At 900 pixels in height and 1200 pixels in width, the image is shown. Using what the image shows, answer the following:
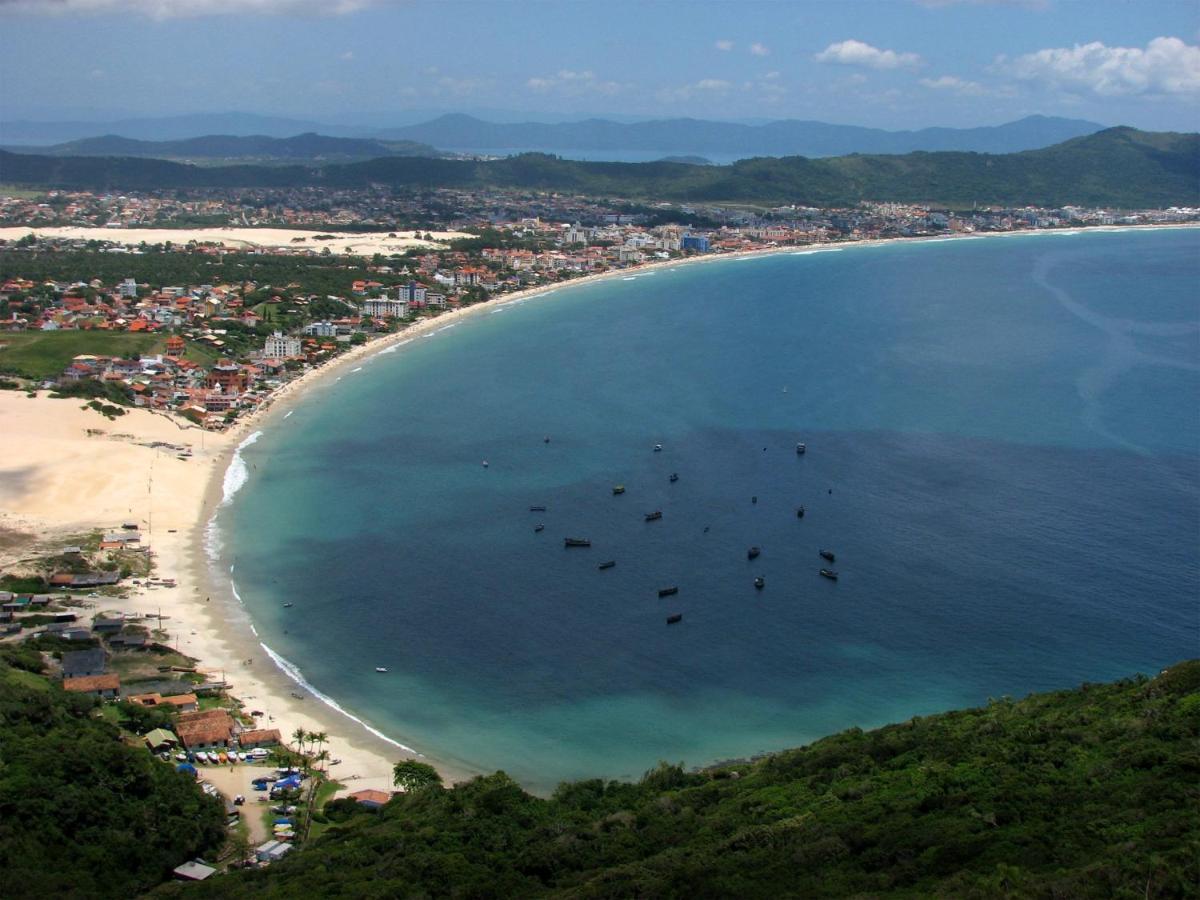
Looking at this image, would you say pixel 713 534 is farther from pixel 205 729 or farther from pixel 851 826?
pixel 851 826

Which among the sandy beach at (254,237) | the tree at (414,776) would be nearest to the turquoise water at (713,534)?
the tree at (414,776)

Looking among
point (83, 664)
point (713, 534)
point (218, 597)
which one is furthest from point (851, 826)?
point (218, 597)

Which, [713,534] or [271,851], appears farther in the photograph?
[713,534]

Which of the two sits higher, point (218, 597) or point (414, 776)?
point (218, 597)

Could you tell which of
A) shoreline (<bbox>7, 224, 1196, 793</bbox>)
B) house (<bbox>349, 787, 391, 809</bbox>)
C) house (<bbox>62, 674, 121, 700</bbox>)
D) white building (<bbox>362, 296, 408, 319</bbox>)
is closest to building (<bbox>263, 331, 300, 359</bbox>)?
shoreline (<bbox>7, 224, 1196, 793</bbox>)

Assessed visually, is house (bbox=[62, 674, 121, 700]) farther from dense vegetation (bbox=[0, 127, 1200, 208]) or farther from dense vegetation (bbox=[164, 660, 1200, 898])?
dense vegetation (bbox=[0, 127, 1200, 208])

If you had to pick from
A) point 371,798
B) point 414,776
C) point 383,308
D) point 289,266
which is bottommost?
point 371,798
